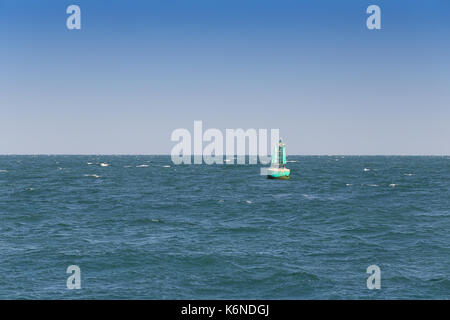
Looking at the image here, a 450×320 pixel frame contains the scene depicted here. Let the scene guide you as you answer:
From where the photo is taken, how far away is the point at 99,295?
1936 centimetres

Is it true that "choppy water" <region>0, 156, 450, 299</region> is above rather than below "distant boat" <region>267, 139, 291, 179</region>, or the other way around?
below

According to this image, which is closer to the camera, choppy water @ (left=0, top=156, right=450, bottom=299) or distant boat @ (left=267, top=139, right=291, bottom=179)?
choppy water @ (left=0, top=156, right=450, bottom=299)

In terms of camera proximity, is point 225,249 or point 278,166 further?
point 278,166

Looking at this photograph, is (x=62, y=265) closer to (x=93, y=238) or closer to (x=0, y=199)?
(x=93, y=238)

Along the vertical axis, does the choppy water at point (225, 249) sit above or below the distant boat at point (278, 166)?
below

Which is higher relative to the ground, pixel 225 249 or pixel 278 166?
pixel 278 166

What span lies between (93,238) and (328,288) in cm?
2097

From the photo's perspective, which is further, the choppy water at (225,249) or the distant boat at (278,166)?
the distant boat at (278,166)

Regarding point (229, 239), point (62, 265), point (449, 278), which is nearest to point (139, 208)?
point (229, 239)

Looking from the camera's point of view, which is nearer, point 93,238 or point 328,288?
point 328,288
